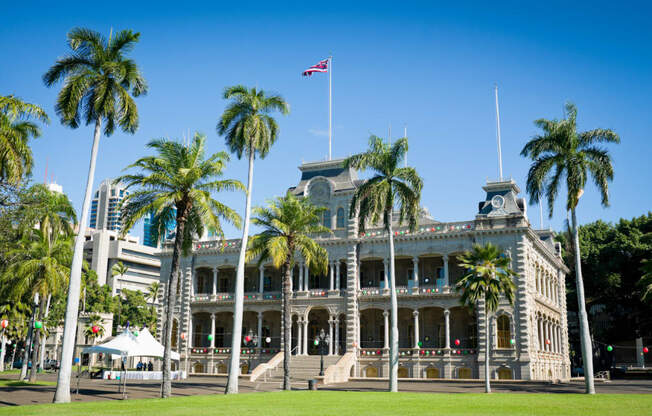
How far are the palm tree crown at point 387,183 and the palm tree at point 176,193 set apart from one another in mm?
8014

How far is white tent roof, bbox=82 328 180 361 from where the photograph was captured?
3053 centimetres

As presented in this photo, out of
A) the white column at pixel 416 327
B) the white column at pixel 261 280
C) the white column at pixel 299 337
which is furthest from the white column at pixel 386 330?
the white column at pixel 261 280

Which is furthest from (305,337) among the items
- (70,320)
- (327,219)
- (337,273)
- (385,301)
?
(70,320)

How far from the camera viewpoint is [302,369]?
50.4m

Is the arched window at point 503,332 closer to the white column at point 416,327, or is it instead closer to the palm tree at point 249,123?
the white column at point 416,327

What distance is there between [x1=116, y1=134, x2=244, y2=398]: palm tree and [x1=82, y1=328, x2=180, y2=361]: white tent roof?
2.04 m

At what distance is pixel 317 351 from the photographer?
56.0 meters

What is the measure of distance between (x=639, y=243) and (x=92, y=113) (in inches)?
2281

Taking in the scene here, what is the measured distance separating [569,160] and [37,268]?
32425 mm

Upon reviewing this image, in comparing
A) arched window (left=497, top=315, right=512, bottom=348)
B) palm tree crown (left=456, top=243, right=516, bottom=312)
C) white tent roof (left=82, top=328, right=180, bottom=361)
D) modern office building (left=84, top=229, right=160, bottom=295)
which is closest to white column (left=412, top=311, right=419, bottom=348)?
arched window (left=497, top=315, right=512, bottom=348)

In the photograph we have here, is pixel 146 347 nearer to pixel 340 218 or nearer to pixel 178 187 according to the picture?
pixel 178 187

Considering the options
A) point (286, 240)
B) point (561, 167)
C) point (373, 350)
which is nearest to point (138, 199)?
point (286, 240)

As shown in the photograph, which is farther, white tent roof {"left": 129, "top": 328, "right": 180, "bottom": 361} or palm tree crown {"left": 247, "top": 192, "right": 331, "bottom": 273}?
palm tree crown {"left": 247, "top": 192, "right": 331, "bottom": 273}

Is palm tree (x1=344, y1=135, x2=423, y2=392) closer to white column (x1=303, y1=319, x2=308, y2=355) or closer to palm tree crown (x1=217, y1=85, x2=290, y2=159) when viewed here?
palm tree crown (x1=217, y1=85, x2=290, y2=159)
